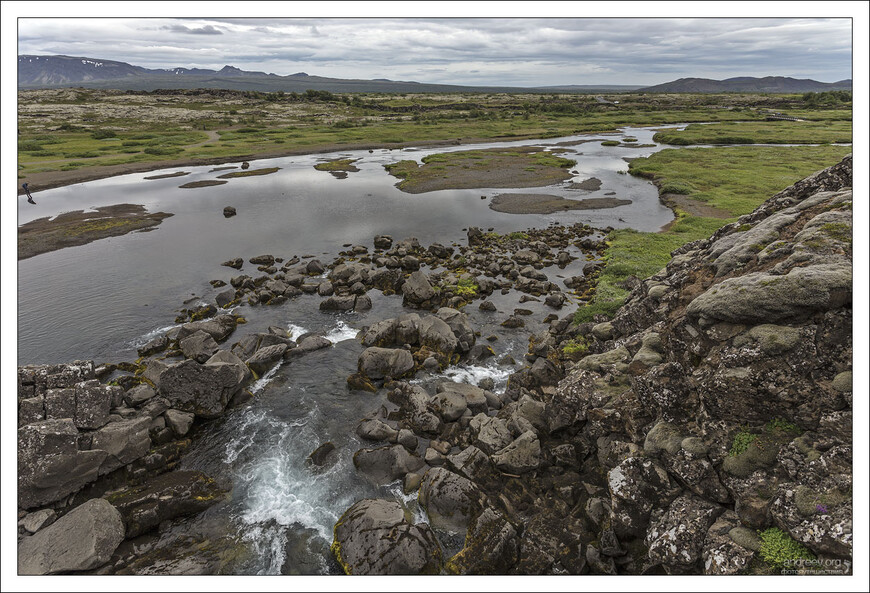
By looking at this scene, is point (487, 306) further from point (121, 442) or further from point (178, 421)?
point (121, 442)

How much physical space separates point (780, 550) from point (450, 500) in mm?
11453

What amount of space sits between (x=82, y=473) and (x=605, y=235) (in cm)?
5746

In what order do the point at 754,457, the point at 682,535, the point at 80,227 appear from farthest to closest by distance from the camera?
the point at 80,227, the point at 754,457, the point at 682,535

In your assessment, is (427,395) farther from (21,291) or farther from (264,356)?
(21,291)

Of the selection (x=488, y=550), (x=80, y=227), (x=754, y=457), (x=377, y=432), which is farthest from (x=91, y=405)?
(x=80, y=227)

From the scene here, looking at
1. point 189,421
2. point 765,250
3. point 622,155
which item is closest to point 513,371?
point 765,250

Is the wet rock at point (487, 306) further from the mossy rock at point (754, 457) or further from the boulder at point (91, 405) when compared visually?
the boulder at point (91, 405)

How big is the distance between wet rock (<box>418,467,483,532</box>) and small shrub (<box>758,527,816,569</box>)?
1000 cm

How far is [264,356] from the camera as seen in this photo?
29.8 meters

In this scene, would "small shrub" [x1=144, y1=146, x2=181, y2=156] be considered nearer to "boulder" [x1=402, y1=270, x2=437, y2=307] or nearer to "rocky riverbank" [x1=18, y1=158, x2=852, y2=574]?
"rocky riverbank" [x1=18, y1=158, x2=852, y2=574]

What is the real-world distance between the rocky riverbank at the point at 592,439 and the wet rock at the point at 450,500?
0.20ft

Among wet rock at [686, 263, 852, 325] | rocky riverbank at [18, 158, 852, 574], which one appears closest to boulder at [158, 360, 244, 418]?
rocky riverbank at [18, 158, 852, 574]

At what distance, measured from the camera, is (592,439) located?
64.5 feet

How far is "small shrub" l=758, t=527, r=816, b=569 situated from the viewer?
11.7m
